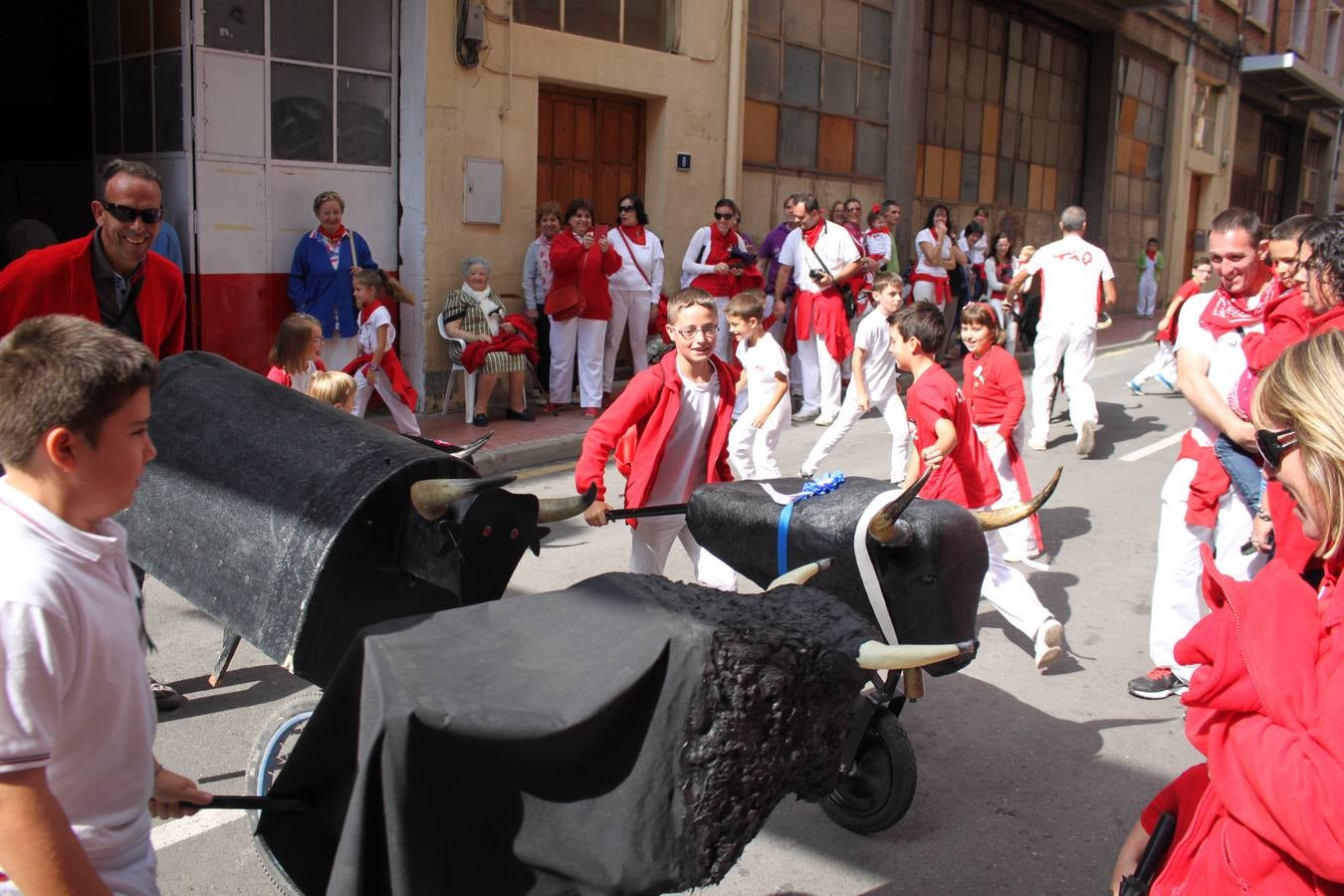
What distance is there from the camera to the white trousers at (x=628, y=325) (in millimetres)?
11938

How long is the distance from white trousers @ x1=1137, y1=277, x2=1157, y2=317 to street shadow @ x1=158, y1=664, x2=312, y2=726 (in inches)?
941

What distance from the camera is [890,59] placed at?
1731 centimetres

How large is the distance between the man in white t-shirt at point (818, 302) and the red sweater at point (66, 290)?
778 cm

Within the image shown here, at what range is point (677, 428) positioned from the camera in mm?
4914

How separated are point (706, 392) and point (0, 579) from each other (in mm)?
3494

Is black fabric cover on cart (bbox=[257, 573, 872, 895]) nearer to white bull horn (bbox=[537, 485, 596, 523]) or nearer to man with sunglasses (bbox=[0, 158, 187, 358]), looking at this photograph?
white bull horn (bbox=[537, 485, 596, 523])

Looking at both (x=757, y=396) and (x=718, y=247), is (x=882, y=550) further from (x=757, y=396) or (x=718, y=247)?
(x=718, y=247)

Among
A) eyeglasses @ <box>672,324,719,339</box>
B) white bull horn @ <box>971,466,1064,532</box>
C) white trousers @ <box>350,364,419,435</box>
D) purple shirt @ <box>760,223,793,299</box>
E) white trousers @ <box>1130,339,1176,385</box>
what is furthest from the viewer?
white trousers @ <box>1130,339,1176,385</box>

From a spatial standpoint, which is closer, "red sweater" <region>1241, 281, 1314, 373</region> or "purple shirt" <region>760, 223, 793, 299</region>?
"red sweater" <region>1241, 281, 1314, 373</region>

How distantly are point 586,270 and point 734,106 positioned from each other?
3.65 metres

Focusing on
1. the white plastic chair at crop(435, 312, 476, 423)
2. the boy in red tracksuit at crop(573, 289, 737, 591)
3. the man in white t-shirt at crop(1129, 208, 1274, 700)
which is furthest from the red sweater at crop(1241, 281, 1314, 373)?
the white plastic chair at crop(435, 312, 476, 423)

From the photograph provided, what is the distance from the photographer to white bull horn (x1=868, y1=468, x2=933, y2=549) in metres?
3.04

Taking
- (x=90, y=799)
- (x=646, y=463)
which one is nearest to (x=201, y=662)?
(x=646, y=463)

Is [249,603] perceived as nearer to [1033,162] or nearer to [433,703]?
[433,703]
